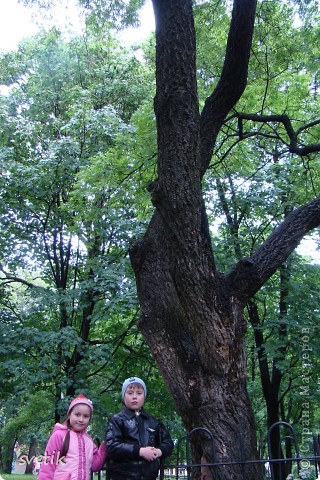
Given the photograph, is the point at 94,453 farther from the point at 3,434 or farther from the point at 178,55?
the point at 3,434

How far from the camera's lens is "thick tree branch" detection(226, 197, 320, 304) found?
398cm

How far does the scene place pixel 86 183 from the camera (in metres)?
7.22

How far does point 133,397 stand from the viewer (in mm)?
3053

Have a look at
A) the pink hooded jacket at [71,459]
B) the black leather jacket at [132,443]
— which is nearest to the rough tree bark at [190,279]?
the black leather jacket at [132,443]

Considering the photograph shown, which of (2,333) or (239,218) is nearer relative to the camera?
(2,333)

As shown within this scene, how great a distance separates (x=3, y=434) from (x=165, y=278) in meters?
11.3

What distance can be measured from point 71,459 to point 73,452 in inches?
1.7

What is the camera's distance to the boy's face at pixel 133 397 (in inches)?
120

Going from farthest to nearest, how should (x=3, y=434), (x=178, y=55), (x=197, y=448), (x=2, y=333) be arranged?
(x=3, y=434) < (x=2, y=333) < (x=178, y=55) < (x=197, y=448)

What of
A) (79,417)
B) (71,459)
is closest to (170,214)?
(79,417)

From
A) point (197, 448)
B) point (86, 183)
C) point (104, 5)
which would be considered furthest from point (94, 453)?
point (104, 5)

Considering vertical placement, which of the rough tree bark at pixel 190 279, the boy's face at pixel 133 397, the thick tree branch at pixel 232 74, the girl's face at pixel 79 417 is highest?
the thick tree branch at pixel 232 74

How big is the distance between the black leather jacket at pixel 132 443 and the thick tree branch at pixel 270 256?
1.42 metres

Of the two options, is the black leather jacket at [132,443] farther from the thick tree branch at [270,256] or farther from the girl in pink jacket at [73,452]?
the thick tree branch at [270,256]
